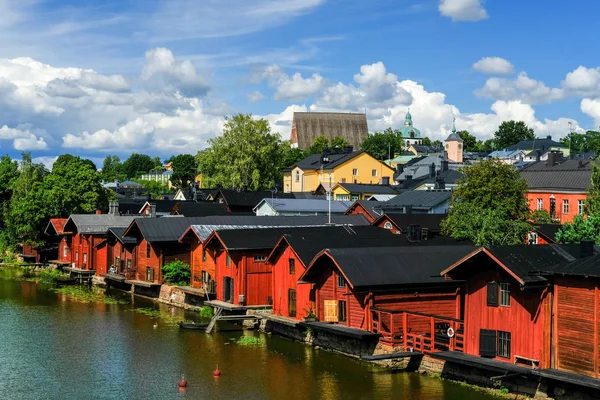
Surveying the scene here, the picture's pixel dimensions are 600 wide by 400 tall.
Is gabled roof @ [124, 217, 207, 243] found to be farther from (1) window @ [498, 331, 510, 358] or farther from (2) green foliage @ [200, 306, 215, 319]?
(1) window @ [498, 331, 510, 358]

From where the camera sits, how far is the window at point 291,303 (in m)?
44.2

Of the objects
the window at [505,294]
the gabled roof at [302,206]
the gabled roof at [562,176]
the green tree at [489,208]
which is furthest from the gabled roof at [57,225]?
the window at [505,294]

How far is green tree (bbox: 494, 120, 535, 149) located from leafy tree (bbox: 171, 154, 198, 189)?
7638 centimetres

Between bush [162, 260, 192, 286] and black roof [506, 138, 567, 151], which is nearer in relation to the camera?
bush [162, 260, 192, 286]

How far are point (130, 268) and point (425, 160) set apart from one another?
6957 centimetres

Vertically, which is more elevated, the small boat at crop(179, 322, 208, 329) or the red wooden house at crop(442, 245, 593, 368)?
the red wooden house at crop(442, 245, 593, 368)

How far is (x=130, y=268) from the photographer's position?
66.9 m

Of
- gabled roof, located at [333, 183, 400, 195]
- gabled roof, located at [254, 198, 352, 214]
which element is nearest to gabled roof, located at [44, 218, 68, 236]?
gabled roof, located at [254, 198, 352, 214]

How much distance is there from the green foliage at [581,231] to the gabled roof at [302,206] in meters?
33.3

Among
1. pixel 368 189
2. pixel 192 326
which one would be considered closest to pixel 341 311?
pixel 192 326

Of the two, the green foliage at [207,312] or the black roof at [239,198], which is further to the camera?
the black roof at [239,198]

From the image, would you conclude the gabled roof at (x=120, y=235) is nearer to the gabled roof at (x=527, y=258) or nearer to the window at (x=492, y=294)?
the gabled roof at (x=527, y=258)

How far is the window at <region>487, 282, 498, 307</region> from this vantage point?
31375 millimetres

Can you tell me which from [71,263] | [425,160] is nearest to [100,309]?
[71,263]
